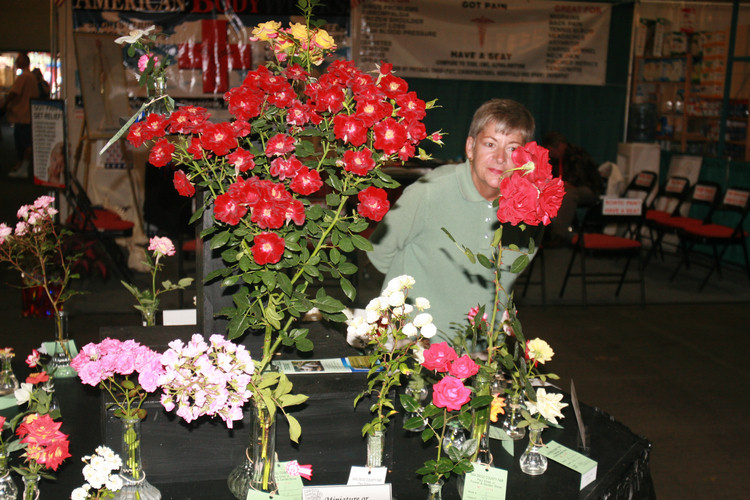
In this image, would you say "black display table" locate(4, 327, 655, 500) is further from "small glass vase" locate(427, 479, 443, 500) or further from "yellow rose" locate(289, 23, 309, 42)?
"yellow rose" locate(289, 23, 309, 42)

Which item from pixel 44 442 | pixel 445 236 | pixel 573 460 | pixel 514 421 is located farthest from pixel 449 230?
pixel 44 442

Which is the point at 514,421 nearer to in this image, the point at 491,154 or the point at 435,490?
the point at 435,490

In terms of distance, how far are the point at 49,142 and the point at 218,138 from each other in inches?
170

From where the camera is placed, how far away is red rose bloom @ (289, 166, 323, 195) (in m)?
1.24

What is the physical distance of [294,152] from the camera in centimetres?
136

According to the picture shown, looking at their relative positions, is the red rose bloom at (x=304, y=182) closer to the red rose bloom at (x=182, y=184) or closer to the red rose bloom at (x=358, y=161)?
the red rose bloom at (x=358, y=161)

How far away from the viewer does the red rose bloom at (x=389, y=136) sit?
4.16ft

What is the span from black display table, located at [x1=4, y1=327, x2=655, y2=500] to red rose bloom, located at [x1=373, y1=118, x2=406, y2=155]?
53cm

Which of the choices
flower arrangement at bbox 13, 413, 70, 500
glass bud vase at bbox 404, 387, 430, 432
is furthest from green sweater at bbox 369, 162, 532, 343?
flower arrangement at bbox 13, 413, 70, 500

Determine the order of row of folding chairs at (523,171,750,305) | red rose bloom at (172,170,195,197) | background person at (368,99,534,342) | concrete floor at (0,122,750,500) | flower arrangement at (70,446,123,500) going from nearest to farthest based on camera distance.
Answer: flower arrangement at (70,446,123,500)
red rose bloom at (172,170,195,197)
background person at (368,99,534,342)
concrete floor at (0,122,750,500)
row of folding chairs at (523,171,750,305)

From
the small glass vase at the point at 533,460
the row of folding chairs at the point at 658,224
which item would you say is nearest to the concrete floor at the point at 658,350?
the row of folding chairs at the point at 658,224

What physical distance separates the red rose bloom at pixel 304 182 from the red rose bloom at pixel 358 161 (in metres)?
0.06

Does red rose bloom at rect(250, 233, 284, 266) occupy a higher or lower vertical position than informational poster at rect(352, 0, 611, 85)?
lower

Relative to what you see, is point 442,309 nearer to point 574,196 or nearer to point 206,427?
point 206,427
